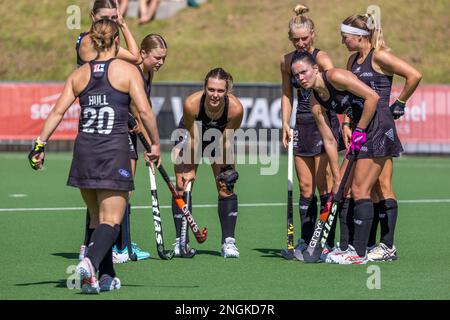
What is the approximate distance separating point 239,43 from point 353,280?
23.1 m

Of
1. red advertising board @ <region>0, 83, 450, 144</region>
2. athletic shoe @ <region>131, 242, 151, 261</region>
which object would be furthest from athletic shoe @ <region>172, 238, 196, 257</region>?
red advertising board @ <region>0, 83, 450, 144</region>

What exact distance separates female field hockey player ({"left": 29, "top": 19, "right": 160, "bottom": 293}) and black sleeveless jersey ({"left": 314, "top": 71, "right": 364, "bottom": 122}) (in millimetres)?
2020

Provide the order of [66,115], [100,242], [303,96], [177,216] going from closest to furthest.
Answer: [100,242] < [303,96] < [177,216] < [66,115]

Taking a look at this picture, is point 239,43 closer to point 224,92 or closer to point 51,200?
point 51,200

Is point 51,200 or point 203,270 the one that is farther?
point 51,200

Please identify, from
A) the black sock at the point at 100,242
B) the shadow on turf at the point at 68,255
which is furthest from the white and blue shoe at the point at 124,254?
the black sock at the point at 100,242

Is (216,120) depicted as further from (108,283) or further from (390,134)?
(108,283)

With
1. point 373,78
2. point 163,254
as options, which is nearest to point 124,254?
point 163,254

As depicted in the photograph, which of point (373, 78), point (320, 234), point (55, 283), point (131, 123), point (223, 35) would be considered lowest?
point (55, 283)

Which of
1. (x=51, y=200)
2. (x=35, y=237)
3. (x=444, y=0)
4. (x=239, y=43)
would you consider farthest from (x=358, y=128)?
(x=444, y=0)

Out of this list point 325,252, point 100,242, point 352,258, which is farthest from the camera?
point 325,252

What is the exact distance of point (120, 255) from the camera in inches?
402

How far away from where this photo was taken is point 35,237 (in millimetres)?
11836

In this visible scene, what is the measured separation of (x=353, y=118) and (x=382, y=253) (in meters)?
1.27
